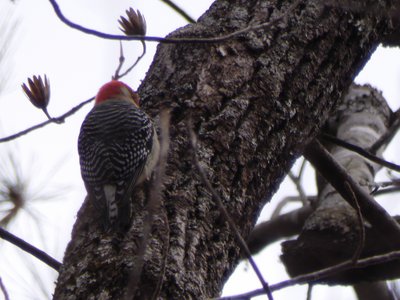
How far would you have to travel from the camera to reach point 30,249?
2920 mm

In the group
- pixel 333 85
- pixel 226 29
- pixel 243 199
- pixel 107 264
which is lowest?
pixel 107 264

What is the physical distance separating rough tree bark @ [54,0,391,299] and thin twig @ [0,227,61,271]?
0.45ft

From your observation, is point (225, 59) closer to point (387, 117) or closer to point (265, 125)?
point (265, 125)

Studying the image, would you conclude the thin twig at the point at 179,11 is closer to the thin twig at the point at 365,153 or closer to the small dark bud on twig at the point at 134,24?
the small dark bud on twig at the point at 134,24

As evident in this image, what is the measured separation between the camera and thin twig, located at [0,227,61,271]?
113 inches

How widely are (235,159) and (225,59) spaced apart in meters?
0.54

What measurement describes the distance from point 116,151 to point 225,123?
146 cm

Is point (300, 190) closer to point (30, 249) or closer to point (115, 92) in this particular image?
point (115, 92)

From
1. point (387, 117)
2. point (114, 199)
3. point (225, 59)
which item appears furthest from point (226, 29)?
point (387, 117)

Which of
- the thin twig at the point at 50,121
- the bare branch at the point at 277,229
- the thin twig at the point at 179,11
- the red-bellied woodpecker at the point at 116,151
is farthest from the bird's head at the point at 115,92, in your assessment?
the thin twig at the point at 50,121

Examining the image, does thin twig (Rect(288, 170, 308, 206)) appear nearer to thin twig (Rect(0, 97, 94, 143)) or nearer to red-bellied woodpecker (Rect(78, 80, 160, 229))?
red-bellied woodpecker (Rect(78, 80, 160, 229))

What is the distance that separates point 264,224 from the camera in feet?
17.4

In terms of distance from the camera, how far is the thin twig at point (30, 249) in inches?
113

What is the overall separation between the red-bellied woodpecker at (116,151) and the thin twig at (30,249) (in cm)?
65
